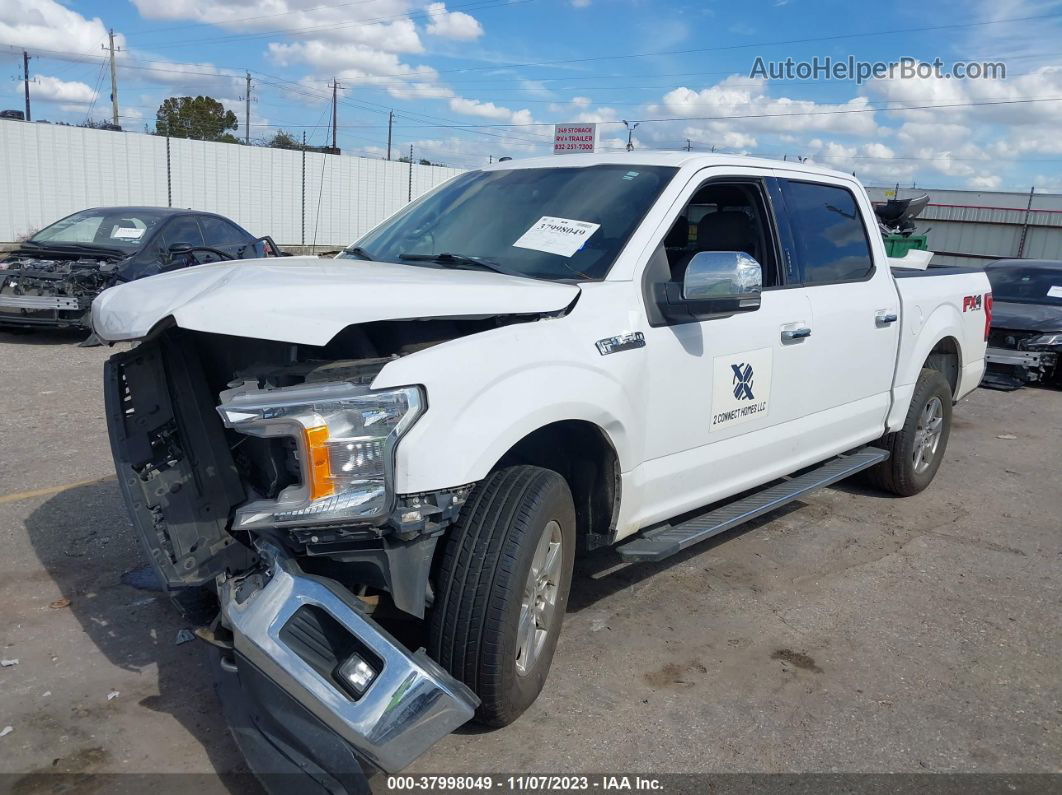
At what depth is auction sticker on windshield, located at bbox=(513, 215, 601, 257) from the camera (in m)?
3.80

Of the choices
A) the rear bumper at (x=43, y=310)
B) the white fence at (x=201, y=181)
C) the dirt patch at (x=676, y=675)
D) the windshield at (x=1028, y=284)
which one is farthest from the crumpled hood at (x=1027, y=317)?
the white fence at (x=201, y=181)

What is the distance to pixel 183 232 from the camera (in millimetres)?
11703

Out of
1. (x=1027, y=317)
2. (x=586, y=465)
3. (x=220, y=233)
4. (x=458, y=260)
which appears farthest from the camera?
(x=220, y=233)

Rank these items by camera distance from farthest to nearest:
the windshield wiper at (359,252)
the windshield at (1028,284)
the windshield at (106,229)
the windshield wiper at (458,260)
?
the windshield at (106,229), the windshield at (1028,284), the windshield wiper at (359,252), the windshield wiper at (458,260)

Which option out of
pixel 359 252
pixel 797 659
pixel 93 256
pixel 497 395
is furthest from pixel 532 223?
pixel 93 256

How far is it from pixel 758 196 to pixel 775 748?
265cm

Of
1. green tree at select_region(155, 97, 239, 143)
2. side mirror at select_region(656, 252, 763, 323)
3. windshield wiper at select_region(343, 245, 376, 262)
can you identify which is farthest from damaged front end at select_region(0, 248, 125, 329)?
green tree at select_region(155, 97, 239, 143)

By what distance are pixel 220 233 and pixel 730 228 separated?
30.6 feet

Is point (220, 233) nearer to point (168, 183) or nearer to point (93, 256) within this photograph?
point (93, 256)

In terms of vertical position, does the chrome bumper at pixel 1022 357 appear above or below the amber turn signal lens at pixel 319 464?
below

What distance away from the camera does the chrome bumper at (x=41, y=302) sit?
34.2ft

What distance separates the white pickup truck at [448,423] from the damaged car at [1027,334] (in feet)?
23.3

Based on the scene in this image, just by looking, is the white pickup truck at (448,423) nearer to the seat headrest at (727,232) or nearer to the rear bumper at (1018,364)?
the seat headrest at (727,232)

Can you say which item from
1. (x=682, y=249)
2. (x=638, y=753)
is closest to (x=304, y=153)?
(x=682, y=249)
